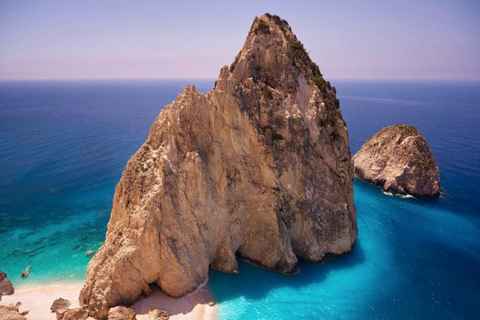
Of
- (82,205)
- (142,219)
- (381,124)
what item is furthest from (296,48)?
(381,124)

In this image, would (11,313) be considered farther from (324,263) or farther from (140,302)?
(324,263)

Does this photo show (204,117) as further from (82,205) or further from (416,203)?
(416,203)

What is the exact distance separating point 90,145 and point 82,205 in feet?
132

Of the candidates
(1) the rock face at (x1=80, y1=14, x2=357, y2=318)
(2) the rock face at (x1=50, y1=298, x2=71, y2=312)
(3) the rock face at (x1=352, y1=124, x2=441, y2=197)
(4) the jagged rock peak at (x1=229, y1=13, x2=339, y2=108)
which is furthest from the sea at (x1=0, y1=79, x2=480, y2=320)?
(4) the jagged rock peak at (x1=229, y1=13, x2=339, y2=108)

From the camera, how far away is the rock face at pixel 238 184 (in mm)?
27703

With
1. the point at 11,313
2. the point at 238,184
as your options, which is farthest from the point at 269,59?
the point at 11,313

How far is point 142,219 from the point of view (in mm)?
27281

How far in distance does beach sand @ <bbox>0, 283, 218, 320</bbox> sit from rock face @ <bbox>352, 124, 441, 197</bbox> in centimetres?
4218

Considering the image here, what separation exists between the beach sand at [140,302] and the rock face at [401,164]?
4218 centimetres

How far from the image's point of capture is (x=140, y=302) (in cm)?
2802

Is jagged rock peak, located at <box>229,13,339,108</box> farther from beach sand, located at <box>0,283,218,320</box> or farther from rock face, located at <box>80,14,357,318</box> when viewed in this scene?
beach sand, located at <box>0,283,218,320</box>

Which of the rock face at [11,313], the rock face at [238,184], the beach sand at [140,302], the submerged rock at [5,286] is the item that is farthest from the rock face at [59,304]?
the submerged rock at [5,286]

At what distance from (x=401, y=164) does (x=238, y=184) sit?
1474 inches

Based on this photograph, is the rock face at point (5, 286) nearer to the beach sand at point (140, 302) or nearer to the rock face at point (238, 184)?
the beach sand at point (140, 302)
